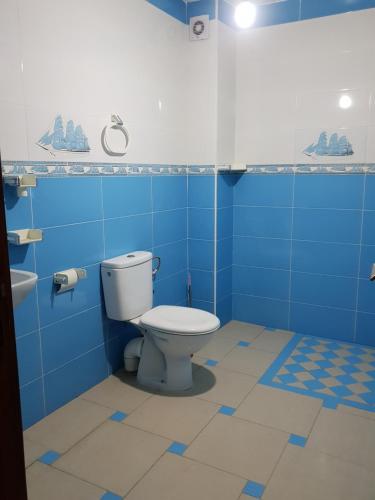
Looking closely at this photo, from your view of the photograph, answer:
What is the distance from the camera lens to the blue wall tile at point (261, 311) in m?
3.35

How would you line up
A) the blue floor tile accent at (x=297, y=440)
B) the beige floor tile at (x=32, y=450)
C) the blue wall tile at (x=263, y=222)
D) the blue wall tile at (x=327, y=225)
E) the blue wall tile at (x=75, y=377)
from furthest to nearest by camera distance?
the blue wall tile at (x=263, y=222) < the blue wall tile at (x=327, y=225) < the blue wall tile at (x=75, y=377) < the blue floor tile accent at (x=297, y=440) < the beige floor tile at (x=32, y=450)

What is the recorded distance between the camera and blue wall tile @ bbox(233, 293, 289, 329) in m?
3.35

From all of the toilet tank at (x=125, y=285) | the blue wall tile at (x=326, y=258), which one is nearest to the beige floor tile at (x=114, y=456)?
the toilet tank at (x=125, y=285)

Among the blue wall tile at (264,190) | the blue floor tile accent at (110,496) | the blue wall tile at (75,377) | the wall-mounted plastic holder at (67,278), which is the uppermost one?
the blue wall tile at (264,190)

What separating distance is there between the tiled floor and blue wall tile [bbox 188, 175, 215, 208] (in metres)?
1.22

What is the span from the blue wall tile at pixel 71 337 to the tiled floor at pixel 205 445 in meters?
0.27

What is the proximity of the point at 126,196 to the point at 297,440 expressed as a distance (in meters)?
1.62

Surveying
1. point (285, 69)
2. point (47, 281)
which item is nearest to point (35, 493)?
point (47, 281)

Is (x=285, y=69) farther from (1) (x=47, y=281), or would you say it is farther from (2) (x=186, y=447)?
(2) (x=186, y=447)

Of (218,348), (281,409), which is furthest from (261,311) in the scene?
(281,409)

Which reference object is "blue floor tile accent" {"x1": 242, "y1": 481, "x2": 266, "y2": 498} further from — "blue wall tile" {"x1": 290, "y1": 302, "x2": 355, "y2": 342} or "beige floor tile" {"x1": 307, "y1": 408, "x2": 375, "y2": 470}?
"blue wall tile" {"x1": 290, "y1": 302, "x2": 355, "y2": 342}

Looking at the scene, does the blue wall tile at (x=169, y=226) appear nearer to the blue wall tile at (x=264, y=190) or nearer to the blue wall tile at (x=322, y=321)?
the blue wall tile at (x=264, y=190)

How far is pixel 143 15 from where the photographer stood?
2.60m

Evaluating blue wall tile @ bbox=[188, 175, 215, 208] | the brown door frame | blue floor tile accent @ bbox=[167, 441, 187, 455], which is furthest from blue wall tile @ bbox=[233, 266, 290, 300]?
the brown door frame
